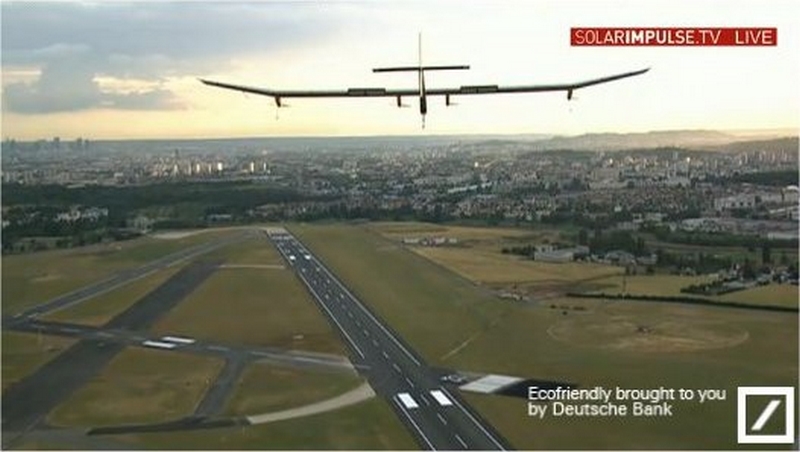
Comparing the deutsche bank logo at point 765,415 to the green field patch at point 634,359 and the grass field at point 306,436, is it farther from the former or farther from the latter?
the grass field at point 306,436

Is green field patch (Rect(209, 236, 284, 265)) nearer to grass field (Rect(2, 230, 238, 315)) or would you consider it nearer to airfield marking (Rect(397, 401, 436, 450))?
grass field (Rect(2, 230, 238, 315))

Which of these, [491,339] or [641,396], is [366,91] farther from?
[491,339]

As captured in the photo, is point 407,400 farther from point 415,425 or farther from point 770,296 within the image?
point 770,296

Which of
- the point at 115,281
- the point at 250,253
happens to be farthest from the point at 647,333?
the point at 115,281

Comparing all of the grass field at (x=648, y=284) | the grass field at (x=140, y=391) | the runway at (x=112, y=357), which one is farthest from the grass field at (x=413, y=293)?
the grass field at (x=140, y=391)

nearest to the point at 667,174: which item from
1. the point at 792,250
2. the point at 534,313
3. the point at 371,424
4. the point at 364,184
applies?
the point at 364,184

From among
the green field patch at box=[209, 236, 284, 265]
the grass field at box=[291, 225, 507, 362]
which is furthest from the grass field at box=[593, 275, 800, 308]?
the green field patch at box=[209, 236, 284, 265]
